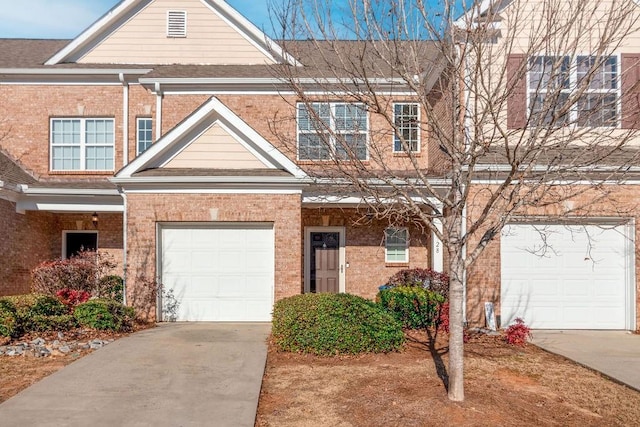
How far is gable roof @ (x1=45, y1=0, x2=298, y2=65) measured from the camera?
15262 millimetres

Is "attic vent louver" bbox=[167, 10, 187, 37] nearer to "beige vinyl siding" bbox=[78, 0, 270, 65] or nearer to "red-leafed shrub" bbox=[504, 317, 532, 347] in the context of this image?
"beige vinyl siding" bbox=[78, 0, 270, 65]

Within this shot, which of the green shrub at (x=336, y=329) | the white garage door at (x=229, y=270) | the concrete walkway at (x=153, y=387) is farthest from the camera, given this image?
the white garage door at (x=229, y=270)

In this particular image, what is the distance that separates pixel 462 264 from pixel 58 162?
42.7 ft

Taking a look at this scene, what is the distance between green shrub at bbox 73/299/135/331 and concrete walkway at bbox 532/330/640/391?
26.8 feet

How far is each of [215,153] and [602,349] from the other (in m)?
8.91

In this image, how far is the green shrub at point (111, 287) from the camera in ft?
41.3

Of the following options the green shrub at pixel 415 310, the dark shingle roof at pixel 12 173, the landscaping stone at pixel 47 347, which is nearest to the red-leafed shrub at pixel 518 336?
the green shrub at pixel 415 310

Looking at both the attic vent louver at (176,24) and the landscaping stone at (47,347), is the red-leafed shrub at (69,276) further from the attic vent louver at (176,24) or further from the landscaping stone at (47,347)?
the attic vent louver at (176,24)

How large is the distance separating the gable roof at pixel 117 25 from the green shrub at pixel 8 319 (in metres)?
8.73

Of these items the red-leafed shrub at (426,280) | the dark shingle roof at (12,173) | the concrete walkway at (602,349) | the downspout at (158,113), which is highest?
the downspout at (158,113)

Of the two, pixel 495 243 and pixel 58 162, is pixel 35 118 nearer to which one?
pixel 58 162

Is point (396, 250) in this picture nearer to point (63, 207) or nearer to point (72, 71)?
point (63, 207)

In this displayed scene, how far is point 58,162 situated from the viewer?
14898 millimetres

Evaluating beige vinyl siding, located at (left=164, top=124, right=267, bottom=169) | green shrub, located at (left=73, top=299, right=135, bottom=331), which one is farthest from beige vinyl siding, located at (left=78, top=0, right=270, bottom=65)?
green shrub, located at (left=73, top=299, right=135, bottom=331)
